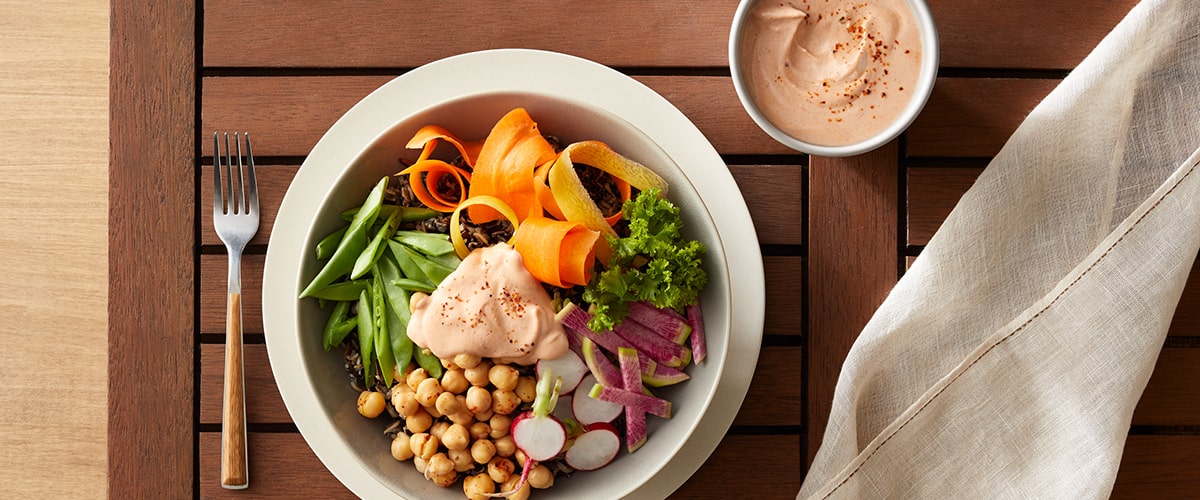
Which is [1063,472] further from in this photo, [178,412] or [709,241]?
[178,412]

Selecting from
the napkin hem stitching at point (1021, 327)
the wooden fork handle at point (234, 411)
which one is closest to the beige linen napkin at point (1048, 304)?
the napkin hem stitching at point (1021, 327)

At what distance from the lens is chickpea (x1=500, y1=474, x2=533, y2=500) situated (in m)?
1.12

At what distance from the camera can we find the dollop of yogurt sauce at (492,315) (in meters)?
1.07

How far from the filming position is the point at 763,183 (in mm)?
1236

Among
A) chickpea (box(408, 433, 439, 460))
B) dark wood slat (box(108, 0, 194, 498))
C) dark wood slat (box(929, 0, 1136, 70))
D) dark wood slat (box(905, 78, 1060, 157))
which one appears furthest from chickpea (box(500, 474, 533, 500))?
dark wood slat (box(929, 0, 1136, 70))

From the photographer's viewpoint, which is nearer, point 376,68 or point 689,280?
point 689,280

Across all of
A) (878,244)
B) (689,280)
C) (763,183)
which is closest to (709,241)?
(689,280)

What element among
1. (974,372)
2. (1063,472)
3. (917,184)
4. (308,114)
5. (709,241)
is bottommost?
(1063,472)

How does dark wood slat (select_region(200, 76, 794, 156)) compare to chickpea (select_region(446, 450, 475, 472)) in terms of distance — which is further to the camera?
dark wood slat (select_region(200, 76, 794, 156))

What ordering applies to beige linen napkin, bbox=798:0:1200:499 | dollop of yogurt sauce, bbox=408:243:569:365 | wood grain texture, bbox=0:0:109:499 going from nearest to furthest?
dollop of yogurt sauce, bbox=408:243:569:365, beige linen napkin, bbox=798:0:1200:499, wood grain texture, bbox=0:0:109:499

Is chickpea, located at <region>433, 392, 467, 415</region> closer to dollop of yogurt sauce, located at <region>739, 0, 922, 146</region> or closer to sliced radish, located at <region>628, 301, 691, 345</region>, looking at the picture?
sliced radish, located at <region>628, 301, 691, 345</region>

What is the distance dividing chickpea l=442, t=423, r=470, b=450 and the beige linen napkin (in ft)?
1.55

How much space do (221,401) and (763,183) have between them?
2.74ft

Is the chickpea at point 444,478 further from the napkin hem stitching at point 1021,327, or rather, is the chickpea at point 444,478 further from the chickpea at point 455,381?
the napkin hem stitching at point 1021,327
